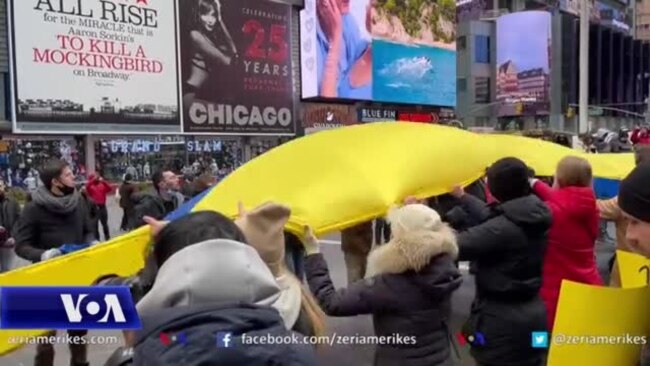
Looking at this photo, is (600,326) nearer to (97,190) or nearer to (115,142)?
(97,190)

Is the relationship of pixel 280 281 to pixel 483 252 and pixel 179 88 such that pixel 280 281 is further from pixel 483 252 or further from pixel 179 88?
pixel 179 88

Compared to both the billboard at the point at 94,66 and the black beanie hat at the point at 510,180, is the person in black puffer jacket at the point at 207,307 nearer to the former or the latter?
the black beanie hat at the point at 510,180

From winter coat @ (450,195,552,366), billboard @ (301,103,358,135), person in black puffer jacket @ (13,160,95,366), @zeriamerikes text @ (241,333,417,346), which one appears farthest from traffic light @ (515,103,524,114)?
winter coat @ (450,195,552,366)

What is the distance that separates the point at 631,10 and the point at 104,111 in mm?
83003

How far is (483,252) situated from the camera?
3455 mm

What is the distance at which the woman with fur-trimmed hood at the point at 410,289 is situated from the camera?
9.58 ft

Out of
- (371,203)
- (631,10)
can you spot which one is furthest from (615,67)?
(371,203)

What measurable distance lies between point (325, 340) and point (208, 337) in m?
1.38

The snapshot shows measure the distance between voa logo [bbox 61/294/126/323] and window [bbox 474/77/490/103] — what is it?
56.8m

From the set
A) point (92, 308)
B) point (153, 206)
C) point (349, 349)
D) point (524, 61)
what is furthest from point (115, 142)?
point (524, 61)

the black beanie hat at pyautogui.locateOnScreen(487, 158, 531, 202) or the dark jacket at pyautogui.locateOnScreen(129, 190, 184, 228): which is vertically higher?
the black beanie hat at pyautogui.locateOnScreen(487, 158, 531, 202)

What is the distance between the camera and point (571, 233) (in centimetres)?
402

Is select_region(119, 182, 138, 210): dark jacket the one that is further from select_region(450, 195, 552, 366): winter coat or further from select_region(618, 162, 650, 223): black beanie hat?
select_region(618, 162, 650, 223): black beanie hat

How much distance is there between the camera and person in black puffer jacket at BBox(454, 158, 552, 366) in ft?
11.3
